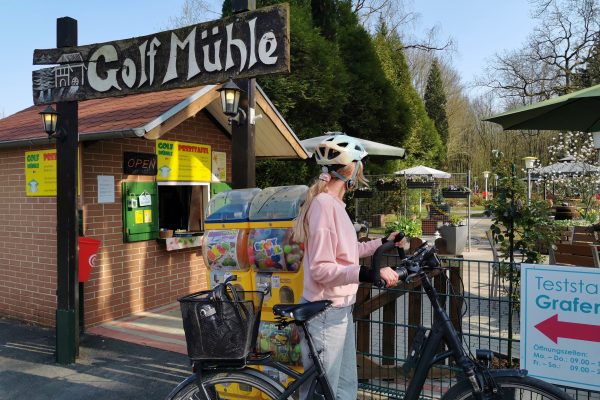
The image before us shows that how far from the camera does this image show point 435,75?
36.7 metres

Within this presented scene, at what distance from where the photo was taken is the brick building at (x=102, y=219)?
604cm

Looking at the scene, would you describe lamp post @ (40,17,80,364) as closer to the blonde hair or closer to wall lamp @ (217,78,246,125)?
wall lamp @ (217,78,246,125)

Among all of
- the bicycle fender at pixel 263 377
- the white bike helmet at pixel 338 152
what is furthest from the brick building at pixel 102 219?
the bicycle fender at pixel 263 377

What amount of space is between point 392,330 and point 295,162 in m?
9.38

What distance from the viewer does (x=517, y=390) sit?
2357 millimetres

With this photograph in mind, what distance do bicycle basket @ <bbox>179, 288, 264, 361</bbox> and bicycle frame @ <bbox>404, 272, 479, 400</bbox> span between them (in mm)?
A: 854

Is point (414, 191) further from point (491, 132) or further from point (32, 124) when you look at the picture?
point (491, 132)

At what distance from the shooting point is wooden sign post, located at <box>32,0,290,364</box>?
4.50 m

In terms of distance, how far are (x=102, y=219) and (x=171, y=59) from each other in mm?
2511

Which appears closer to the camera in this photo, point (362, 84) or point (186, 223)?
point (186, 223)

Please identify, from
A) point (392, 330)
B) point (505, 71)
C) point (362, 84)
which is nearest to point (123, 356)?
point (392, 330)

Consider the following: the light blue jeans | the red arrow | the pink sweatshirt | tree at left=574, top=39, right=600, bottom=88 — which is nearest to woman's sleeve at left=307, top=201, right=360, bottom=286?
the pink sweatshirt

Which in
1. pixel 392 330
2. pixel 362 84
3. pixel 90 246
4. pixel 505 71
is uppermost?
pixel 505 71

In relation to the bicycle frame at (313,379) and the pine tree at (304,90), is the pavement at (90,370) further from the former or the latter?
the pine tree at (304,90)
